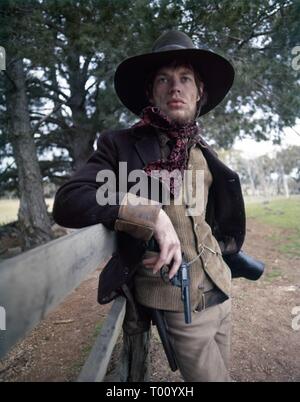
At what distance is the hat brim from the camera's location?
1892 mm

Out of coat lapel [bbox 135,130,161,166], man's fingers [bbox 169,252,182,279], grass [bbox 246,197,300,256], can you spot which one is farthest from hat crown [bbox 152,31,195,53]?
grass [bbox 246,197,300,256]

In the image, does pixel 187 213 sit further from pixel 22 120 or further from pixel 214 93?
pixel 22 120

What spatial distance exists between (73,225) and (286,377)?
105 inches

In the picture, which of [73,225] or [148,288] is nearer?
[73,225]

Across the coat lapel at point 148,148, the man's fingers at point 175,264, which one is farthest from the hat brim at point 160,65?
the man's fingers at point 175,264

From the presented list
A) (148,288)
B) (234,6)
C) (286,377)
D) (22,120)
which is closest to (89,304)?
(286,377)

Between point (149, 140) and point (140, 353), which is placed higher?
point (149, 140)

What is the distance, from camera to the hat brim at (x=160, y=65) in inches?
74.5

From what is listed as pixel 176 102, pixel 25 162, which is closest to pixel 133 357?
pixel 176 102

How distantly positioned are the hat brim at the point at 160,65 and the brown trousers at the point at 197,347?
4.68 feet

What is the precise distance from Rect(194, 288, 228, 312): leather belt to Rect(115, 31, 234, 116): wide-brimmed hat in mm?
1319

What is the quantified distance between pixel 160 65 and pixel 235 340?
118 inches

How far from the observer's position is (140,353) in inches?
80.0

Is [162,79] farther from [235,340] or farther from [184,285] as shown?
[235,340]
